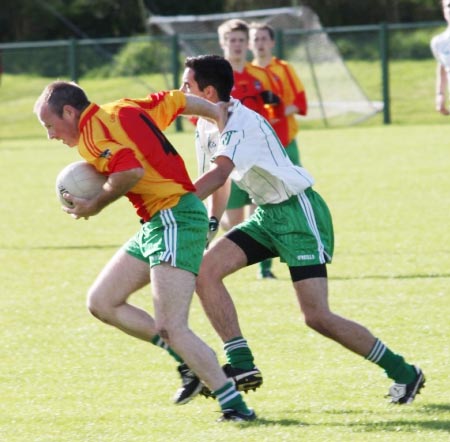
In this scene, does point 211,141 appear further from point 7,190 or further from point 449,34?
point 7,190

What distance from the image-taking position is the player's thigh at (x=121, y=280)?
5613 millimetres

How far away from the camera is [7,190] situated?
1695 centimetres

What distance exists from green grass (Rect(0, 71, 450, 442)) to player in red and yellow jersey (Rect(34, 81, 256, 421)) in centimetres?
35

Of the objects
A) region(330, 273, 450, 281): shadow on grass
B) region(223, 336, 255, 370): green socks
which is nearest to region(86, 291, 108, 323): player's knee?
region(223, 336, 255, 370): green socks

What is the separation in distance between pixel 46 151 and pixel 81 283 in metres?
14.0

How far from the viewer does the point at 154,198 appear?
543cm

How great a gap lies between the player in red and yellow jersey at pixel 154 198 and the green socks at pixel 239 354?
0.41m

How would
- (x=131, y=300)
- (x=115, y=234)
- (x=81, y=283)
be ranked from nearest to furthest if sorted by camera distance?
(x=131, y=300)
(x=81, y=283)
(x=115, y=234)

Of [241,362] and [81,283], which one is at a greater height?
[241,362]

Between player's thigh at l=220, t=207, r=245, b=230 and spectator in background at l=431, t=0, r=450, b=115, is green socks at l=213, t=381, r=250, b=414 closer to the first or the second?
player's thigh at l=220, t=207, r=245, b=230

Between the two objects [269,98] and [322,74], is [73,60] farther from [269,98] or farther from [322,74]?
[269,98]

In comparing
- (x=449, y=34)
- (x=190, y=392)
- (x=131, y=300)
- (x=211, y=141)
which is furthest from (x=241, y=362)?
(x=449, y=34)

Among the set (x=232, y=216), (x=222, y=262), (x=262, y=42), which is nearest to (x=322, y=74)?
(x=262, y=42)

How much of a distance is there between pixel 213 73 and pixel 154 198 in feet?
2.67
